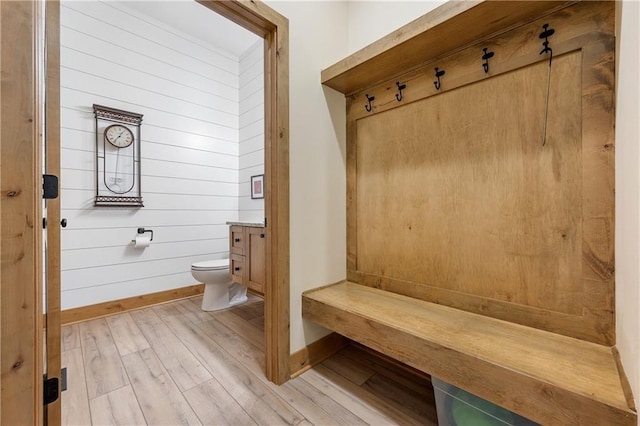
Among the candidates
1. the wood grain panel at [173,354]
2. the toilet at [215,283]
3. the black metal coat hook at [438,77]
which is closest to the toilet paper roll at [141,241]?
the toilet at [215,283]

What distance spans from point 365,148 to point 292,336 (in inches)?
51.6

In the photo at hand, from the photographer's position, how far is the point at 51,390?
933 millimetres

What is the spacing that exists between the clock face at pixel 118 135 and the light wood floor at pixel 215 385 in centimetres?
169

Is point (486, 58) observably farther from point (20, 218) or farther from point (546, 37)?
point (20, 218)

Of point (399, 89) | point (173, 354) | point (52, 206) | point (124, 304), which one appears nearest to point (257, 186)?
point (124, 304)

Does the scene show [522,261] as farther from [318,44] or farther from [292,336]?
[318,44]

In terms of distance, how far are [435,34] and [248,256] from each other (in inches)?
81.3

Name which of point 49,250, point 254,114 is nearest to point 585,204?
point 49,250

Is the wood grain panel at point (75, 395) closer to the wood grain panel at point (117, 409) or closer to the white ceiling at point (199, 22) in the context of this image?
the wood grain panel at point (117, 409)

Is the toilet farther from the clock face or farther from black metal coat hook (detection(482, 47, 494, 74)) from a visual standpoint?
black metal coat hook (detection(482, 47, 494, 74))

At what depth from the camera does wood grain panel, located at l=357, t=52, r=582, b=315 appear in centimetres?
111

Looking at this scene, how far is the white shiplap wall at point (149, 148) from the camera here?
2.36 metres

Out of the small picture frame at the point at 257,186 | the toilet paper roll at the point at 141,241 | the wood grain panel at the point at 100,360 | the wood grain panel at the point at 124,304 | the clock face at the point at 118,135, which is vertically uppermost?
the clock face at the point at 118,135

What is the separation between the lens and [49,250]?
36.5 inches
